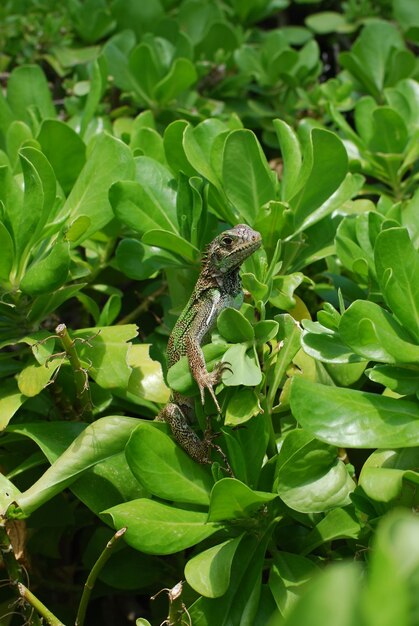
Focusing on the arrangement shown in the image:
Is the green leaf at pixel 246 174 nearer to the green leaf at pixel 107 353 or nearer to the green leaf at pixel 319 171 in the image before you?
the green leaf at pixel 319 171

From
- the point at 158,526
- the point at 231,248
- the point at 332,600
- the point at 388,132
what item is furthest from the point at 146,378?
the point at 332,600

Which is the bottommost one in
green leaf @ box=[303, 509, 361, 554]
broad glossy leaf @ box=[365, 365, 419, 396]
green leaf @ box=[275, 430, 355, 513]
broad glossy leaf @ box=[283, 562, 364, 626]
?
green leaf @ box=[303, 509, 361, 554]

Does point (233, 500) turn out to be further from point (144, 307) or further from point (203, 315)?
point (144, 307)

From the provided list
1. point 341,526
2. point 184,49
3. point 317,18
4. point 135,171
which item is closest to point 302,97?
point 184,49

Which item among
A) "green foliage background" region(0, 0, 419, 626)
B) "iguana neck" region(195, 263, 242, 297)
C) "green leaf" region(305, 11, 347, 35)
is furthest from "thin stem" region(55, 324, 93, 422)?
"green leaf" region(305, 11, 347, 35)

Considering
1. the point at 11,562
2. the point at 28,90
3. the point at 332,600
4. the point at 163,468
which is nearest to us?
the point at 332,600

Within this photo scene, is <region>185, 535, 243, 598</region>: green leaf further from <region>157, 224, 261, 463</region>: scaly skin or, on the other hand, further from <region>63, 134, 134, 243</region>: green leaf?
<region>63, 134, 134, 243</region>: green leaf

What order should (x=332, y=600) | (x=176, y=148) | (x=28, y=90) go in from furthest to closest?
1. (x=28, y=90)
2. (x=176, y=148)
3. (x=332, y=600)
